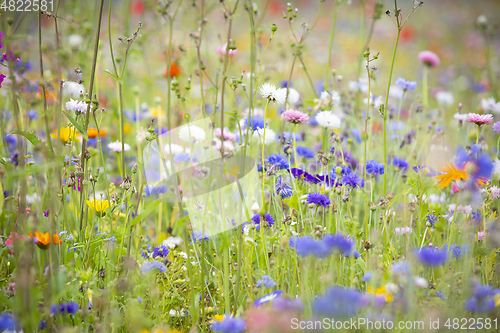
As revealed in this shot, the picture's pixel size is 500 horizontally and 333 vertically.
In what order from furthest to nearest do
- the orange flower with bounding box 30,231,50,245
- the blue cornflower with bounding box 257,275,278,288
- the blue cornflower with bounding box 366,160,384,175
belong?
the blue cornflower with bounding box 366,160,384,175 → the orange flower with bounding box 30,231,50,245 → the blue cornflower with bounding box 257,275,278,288

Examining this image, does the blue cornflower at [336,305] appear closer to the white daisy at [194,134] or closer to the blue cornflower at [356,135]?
the white daisy at [194,134]

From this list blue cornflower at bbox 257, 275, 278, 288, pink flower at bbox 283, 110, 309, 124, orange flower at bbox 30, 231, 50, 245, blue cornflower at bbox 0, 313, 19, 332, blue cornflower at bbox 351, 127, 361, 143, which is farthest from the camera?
blue cornflower at bbox 351, 127, 361, 143

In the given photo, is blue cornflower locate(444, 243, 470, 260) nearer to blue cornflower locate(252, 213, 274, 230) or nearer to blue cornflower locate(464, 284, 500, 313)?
blue cornflower locate(464, 284, 500, 313)

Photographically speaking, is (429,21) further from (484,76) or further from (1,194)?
(1,194)

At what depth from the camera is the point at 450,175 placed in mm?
1171

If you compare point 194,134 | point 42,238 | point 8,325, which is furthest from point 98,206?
point 8,325

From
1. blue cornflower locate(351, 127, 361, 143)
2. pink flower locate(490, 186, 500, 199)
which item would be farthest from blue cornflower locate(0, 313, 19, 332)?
blue cornflower locate(351, 127, 361, 143)

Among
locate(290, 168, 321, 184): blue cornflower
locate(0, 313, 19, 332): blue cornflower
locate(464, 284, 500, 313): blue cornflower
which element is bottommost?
locate(464, 284, 500, 313): blue cornflower

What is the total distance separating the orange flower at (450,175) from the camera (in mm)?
1137

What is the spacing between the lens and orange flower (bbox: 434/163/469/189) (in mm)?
1137

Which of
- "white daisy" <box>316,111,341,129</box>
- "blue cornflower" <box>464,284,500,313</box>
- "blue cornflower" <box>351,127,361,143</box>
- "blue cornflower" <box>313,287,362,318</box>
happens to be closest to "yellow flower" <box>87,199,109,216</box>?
"blue cornflower" <box>313,287,362,318</box>

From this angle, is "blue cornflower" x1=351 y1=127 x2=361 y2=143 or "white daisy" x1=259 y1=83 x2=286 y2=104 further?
"blue cornflower" x1=351 y1=127 x2=361 y2=143

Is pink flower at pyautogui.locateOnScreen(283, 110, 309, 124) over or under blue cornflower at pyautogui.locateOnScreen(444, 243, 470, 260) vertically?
over

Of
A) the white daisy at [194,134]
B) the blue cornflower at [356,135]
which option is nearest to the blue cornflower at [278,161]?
the white daisy at [194,134]
